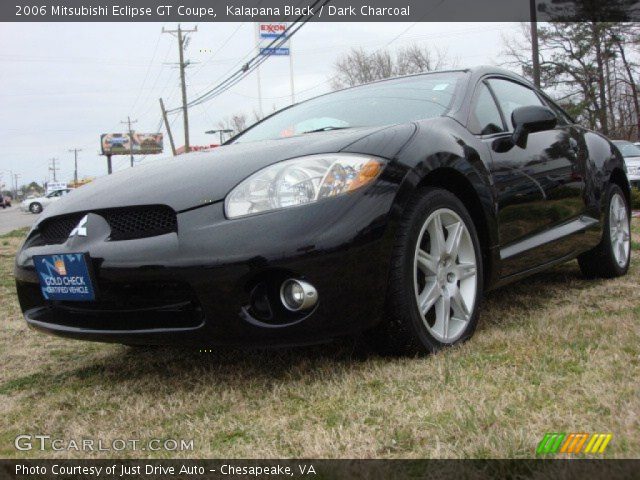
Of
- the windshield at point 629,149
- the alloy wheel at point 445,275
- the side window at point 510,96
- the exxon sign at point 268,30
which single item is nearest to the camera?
the alloy wheel at point 445,275

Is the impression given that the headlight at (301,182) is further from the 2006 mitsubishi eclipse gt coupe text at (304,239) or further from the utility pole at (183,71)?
the utility pole at (183,71)

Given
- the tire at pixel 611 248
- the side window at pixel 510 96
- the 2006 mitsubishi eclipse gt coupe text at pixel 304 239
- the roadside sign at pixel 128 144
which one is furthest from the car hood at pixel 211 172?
the roadside sign at pixel 128 144

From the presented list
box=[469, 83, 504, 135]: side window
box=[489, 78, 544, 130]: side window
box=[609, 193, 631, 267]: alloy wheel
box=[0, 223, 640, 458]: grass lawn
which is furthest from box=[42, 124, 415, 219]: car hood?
box=[609, 193, 631, 267]: alloy wheel

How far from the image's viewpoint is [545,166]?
3381 millimetres

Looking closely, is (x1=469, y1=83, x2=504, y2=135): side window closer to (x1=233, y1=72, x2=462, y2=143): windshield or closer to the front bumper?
(x1=233, y1=72, x2=462, y2=143): windshield

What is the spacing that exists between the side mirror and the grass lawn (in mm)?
897

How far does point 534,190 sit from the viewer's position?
10.7 feet

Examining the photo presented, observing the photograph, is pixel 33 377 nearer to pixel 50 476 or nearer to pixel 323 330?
pixel 50 476

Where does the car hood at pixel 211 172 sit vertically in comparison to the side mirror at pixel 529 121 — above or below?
below

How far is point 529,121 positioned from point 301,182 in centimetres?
140

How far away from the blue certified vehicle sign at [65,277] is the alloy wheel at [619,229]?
3327 mm

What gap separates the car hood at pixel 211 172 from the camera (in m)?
2.38

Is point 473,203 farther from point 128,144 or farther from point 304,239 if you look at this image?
point 128,144

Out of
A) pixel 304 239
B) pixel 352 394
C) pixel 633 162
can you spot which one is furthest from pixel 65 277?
pixel 633 162
